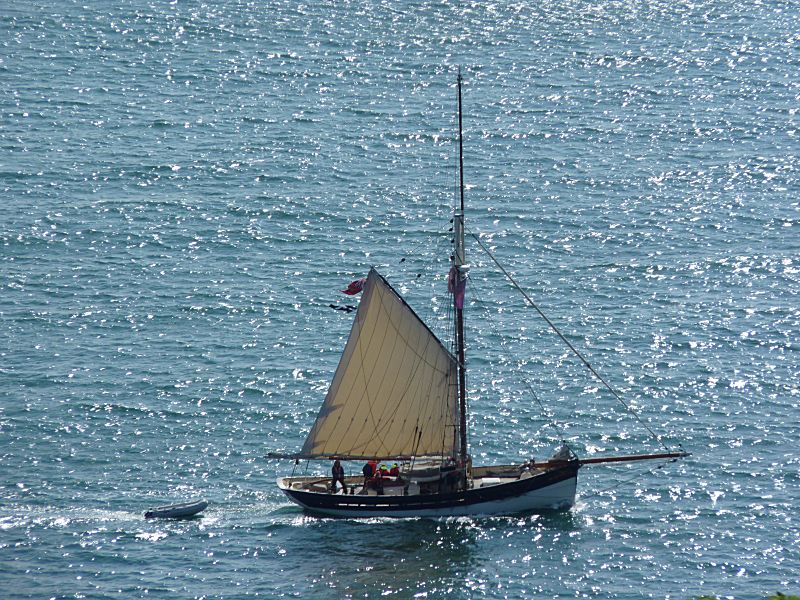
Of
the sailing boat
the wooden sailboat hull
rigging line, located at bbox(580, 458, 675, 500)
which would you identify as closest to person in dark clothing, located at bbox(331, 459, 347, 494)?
the sailing boat

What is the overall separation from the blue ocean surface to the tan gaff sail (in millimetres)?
4783

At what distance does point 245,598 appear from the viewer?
83250 mm

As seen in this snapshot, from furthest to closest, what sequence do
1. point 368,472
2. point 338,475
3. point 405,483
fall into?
point 368,472 → point 405,483 → point 338,475

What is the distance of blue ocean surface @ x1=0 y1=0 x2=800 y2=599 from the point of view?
90.0 metres

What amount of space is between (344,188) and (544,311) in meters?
27.8

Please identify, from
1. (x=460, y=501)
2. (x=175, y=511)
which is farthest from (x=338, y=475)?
(x=175, y=511)

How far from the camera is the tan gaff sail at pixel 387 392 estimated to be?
94.2 meters

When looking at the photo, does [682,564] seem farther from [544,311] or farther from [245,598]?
[544,311]

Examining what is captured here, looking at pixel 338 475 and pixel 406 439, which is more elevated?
pixel 406 439

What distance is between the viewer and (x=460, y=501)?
93500mm

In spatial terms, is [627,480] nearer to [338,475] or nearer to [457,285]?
[457,285]

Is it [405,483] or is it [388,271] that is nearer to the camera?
[405,483]

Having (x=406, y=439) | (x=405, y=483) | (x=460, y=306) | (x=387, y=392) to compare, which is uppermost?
(x=460, y=306)

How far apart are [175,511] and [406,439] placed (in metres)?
14.0
